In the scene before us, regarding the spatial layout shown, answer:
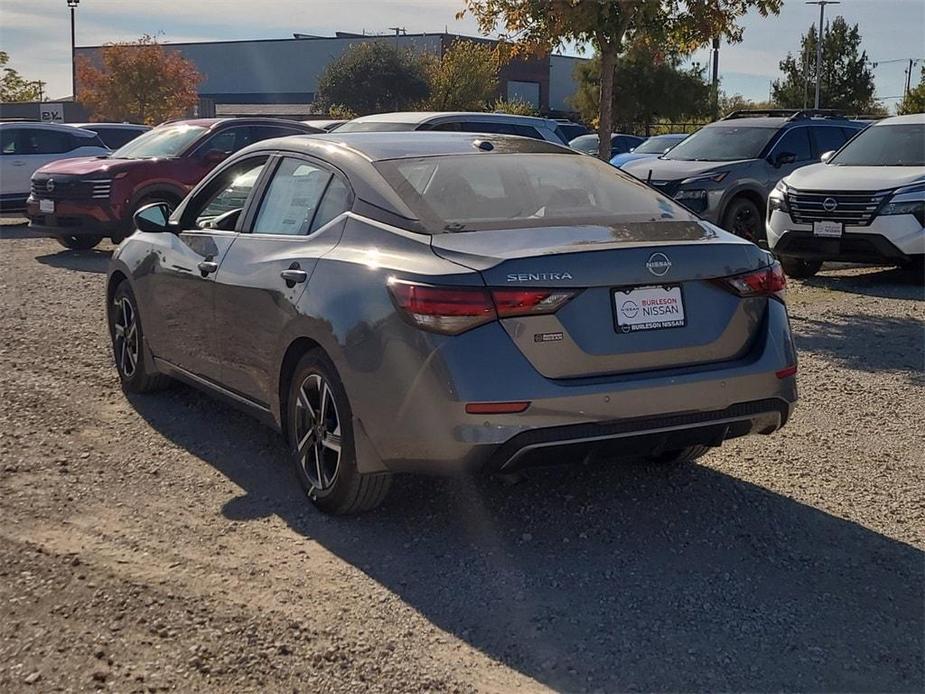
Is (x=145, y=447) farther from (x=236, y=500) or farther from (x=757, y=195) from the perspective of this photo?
(x=757, y=195)

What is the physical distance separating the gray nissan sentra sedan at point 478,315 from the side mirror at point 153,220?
2.49 ft

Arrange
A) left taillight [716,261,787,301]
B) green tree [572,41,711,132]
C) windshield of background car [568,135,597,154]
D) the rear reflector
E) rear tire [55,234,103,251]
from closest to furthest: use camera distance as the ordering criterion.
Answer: the rear reflector < left taillight [716,261,787,301] < rear tire [55,234,103,251] < windshield of background car [568,135,597,154] < green tree [572,41,711,132]

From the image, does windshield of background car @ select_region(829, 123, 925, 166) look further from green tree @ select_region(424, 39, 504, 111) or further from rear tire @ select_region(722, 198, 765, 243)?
green tree @ select_region(424, 39, 504, 111)

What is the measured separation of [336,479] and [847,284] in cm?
874

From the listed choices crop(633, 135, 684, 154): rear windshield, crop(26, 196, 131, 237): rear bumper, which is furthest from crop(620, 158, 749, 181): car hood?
crop(26, 196, 131, 237): rear bumper

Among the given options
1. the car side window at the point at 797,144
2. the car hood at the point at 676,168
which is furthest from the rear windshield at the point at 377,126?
the car side window at the point at 797,144

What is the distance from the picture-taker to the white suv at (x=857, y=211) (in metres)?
11.4

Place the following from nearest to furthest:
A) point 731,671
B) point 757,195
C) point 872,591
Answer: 1. point 731,671
2. point 872,591
3. point 757,195

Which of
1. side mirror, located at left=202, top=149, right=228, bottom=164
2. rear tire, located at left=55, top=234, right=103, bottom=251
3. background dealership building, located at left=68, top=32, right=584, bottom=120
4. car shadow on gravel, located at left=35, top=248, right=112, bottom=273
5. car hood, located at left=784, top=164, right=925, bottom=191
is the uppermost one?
background dealership building, located at left=68, top=32, right=584, bottom=120

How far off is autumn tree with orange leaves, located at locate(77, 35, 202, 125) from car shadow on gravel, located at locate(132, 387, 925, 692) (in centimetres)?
5276

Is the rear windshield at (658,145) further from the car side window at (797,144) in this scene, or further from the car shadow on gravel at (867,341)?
the car shadow on gravel at (867,341)

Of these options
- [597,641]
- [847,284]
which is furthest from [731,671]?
[847,284]

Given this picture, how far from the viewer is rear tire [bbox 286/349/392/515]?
462 centimetres

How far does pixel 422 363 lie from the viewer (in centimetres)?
420
